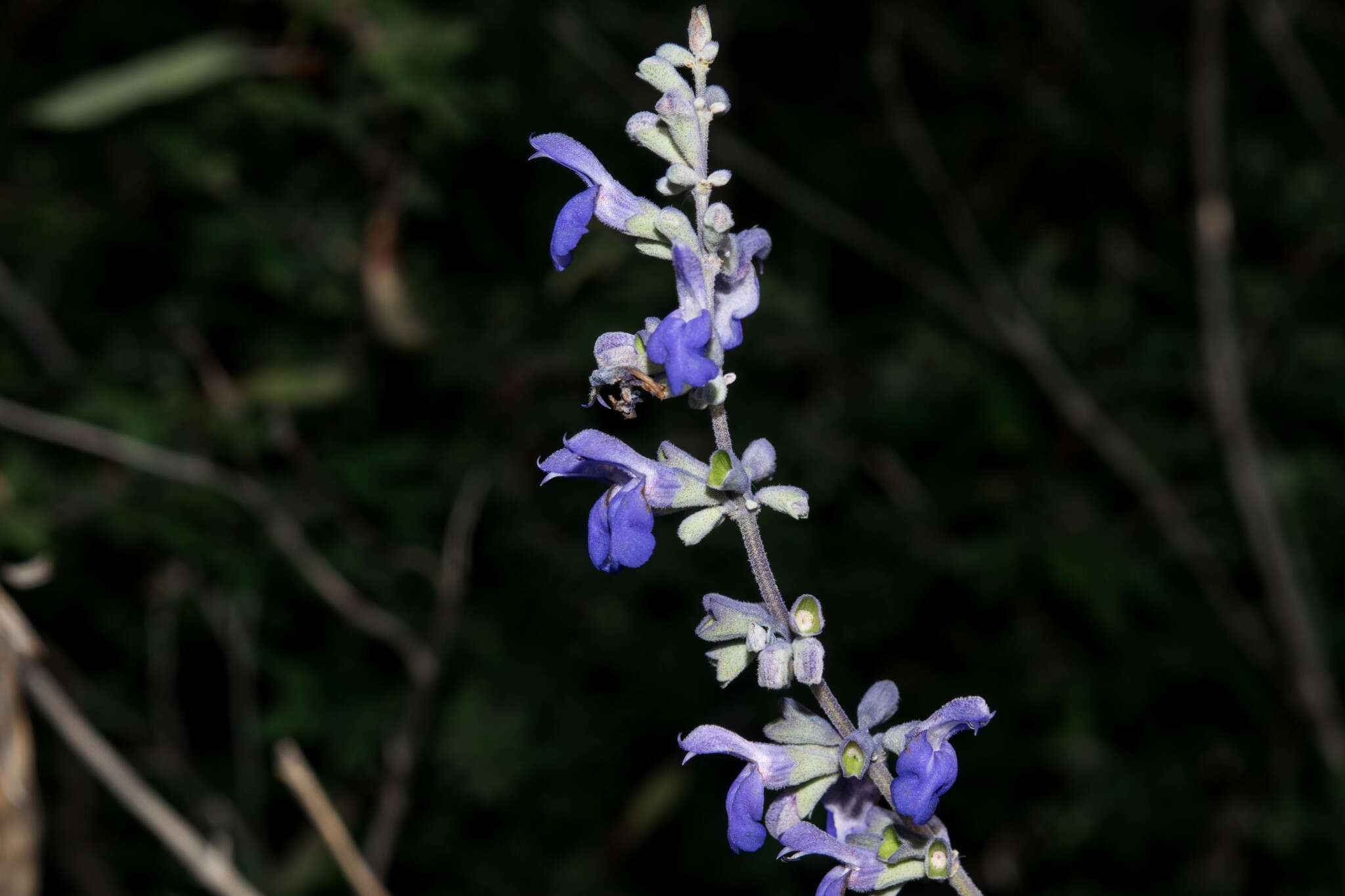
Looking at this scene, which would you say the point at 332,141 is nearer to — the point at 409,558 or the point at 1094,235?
the point at 409,558

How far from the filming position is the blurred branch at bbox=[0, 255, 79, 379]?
13.1ft

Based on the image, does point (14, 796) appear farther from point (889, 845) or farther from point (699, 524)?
point (889, 845)

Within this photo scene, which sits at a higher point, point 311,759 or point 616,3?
point 616,3

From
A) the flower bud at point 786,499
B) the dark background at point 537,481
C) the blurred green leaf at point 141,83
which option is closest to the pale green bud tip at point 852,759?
the flower bud at point 786,499

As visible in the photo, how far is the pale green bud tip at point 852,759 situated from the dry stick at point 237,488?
2.22 meters

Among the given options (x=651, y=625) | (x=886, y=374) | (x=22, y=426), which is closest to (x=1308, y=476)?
(x=886, y=374)

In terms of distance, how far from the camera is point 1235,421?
4.55 m

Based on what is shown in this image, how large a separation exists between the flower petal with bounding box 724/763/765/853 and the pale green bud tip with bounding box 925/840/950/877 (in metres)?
0.19

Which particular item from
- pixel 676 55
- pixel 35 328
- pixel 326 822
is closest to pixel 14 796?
pixel 326 822

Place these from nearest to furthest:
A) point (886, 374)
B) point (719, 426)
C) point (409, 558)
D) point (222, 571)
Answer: point (719, 426) → point (222, 571) → point (409, 558) → point (886, 374)

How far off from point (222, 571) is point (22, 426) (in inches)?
32.2

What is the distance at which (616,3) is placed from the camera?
17.2ft

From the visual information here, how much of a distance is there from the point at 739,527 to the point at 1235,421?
3824 mm

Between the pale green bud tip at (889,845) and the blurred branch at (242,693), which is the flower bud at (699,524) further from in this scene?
the blurred branch at (242,693)
